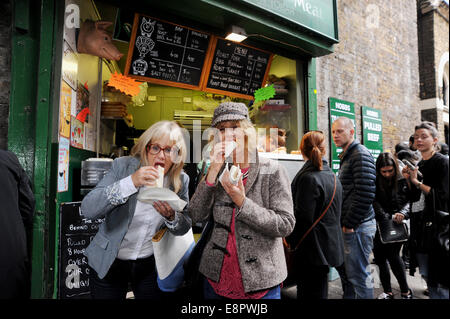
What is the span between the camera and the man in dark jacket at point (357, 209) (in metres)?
2.92

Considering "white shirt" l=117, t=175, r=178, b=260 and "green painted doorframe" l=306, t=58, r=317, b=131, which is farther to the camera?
"green painted doorframe" l=306, t=58, r=317, b=131

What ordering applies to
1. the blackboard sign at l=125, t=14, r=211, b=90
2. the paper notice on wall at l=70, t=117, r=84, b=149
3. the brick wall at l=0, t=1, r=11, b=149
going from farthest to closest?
the blackboard sign at l=125, t=14, r=211, b=90 → the paper notice on wall at l=70, t=117, r=84, b=149 → the brick wall at l=0, t=1, r=11, b=149

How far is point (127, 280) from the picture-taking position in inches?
69.4

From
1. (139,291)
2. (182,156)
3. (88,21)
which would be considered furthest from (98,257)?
(88,21)

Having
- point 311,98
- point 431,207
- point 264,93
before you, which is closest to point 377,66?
point 311,98

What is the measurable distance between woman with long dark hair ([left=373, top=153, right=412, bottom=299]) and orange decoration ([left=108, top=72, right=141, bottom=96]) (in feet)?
10.9

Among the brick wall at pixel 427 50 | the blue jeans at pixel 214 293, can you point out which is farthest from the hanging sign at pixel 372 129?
the brick wall at pixel 427 50

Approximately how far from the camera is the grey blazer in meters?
1.57

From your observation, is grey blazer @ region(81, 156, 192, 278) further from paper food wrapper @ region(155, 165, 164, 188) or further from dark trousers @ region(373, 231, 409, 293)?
dark trousers @ region(373, 231, 409, 293)

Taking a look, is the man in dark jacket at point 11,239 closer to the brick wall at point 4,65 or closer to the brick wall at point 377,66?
the brick wall at point 4,65

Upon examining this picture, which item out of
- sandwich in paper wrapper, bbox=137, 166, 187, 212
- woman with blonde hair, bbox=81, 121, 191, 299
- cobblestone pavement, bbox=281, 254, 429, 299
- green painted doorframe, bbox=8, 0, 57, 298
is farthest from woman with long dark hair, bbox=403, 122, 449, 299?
green painted doorframe, bbox=8, 0, 57, 298

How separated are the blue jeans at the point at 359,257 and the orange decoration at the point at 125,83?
3026 mm

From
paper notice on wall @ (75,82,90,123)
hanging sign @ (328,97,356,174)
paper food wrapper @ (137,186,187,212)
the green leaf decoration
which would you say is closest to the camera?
paper food wrapper @ (137,186,187,212)

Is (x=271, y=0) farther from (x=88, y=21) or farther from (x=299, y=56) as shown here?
(x=88, y=21)
